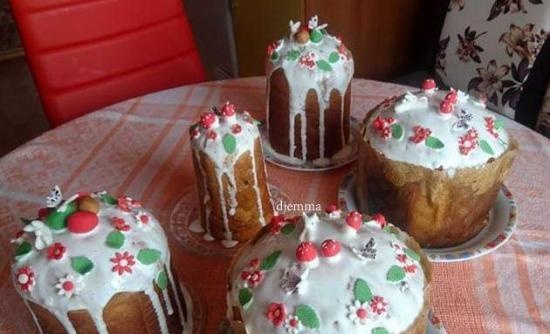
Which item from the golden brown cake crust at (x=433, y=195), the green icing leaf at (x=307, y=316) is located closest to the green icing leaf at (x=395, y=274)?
the green icing leaf at (x=307, y=316)

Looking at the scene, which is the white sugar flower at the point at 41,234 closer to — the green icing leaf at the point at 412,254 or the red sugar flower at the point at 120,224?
the red sugar flower at the point at 120,224

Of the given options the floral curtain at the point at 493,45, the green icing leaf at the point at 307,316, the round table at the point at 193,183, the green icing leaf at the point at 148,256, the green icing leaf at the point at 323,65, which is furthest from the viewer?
the floral curtain at the point at 493,45

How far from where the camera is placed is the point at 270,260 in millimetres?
706

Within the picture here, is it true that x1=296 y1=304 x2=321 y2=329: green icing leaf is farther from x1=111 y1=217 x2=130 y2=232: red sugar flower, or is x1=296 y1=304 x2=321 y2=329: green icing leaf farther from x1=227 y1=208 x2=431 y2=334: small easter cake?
x1=111 y1=217 x2=130 y2=232: red sugar flower

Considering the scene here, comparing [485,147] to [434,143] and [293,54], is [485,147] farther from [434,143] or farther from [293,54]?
[293,54]

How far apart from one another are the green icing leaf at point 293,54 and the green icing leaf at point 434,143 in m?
0.33

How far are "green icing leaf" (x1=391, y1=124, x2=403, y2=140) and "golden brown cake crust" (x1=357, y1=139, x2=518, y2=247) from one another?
39 millimetres

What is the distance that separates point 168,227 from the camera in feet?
3.43

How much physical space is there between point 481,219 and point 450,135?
0.60ft

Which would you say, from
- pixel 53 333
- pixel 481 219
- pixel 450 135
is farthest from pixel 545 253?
pixel 53 333

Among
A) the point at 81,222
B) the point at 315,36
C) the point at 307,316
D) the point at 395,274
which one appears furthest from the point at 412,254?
the point at 315,36

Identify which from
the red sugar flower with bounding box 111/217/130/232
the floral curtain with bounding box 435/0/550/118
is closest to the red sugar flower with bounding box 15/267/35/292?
the red sugar flower with bounding box 111/217/130/232

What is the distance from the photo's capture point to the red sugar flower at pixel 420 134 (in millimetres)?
900

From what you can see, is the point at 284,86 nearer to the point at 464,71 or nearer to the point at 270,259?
the point at 270,259
